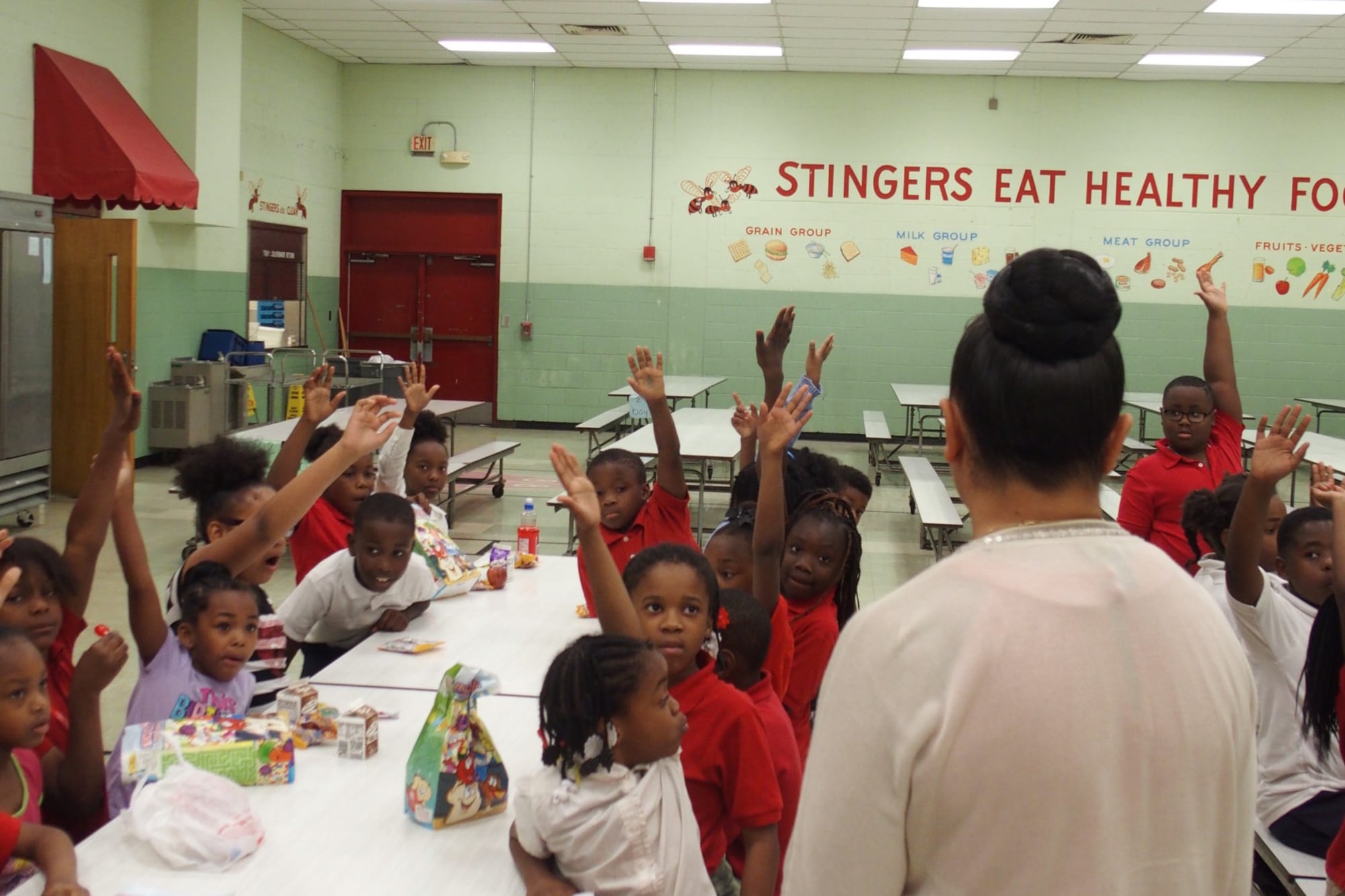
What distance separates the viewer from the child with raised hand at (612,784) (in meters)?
1.63

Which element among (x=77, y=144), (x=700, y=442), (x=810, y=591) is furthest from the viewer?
(x=77, y=144)

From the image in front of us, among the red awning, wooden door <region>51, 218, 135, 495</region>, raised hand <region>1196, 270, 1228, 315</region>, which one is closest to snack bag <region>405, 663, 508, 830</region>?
raised hand <region>1196, 270, 1228, 315</region>

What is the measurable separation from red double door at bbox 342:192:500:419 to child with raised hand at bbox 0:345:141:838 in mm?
9991

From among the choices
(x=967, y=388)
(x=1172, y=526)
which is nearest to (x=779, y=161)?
(x=1172, y=526)

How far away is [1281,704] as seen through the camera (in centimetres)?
256

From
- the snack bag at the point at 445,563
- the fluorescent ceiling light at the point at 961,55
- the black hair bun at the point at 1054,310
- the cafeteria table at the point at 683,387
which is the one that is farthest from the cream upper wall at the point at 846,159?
the black hair bun at the point at 1054,310

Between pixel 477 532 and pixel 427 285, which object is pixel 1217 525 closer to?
pixel 477 532

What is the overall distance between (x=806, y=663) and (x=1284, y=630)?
3.41 ft

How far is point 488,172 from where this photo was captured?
12172 mm

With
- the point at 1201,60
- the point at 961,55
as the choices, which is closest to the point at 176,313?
the point at 961,55

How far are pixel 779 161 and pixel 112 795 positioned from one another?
10.6m

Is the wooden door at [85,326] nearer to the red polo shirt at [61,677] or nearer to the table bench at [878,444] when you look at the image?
the table bench at [878,444]

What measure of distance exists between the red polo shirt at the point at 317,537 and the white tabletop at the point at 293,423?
1.78m

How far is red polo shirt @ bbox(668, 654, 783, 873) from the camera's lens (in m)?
1.83
